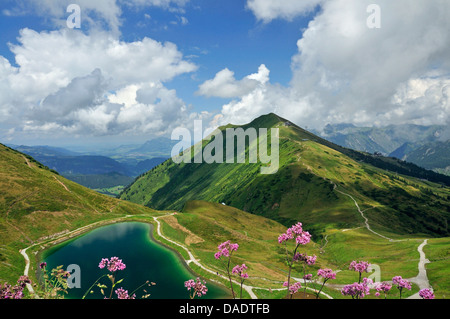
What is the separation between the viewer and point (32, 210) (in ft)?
273

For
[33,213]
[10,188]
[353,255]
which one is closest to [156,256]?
[33,213]

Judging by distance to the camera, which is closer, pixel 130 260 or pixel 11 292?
pixel 11 292

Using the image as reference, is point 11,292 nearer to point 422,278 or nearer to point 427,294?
point 427,294

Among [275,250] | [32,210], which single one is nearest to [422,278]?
[275,250]

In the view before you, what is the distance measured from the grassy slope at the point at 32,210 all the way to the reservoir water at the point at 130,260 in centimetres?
921

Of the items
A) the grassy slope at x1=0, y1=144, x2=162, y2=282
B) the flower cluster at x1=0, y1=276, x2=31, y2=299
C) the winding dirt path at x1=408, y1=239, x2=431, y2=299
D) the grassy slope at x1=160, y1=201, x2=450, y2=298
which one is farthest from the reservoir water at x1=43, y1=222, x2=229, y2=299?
the winding dirt path at x1=408, y1=239, x2=431, y2=299

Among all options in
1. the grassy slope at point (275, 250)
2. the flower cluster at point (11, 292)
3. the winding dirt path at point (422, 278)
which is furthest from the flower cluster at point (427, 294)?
the winding dirt path at point (422, 278)

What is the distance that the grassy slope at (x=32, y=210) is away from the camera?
65100 mm

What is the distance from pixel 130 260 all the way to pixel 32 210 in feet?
166

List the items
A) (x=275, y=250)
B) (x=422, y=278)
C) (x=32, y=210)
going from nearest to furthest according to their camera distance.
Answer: (x=422, y=278), (x=32, y=210), (x=275, y=250)

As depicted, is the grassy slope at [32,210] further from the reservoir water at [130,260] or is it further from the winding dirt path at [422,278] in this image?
the winding dirt path at [422,278]

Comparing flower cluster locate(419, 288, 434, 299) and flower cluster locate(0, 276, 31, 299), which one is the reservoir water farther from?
flower cluster locate(419, 288, 434, 299)
